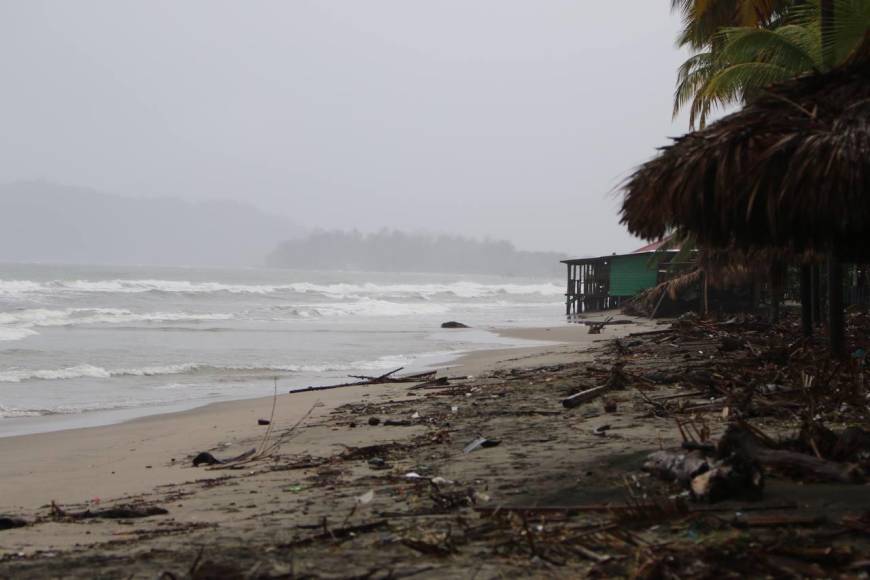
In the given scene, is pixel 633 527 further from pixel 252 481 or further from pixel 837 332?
pixel 837 332

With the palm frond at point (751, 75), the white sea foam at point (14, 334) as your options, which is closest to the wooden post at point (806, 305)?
the palm frond at point (751, 75)

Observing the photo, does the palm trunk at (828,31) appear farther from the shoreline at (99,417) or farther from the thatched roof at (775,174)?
the shoreline at (99,417)

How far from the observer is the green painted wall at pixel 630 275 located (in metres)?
33.2

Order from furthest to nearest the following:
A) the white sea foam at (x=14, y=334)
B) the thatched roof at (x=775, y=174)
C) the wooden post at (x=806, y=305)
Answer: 1. the white sea foam at (x=14, y=334)
2. the wooden post at (x=806, y=305)
3. the thatched roof at (x=775, y=174)

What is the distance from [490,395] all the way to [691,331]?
25.5ft

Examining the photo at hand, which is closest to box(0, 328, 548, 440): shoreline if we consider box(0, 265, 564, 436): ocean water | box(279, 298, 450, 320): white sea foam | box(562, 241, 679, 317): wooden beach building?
box(0, 265, 564, 436): ocean water

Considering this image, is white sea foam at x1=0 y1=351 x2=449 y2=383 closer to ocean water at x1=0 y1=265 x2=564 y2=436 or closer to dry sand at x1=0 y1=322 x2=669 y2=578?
ocean water at x1=0 y1=265 x2=564 y2=436

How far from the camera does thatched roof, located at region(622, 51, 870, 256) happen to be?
5.46m

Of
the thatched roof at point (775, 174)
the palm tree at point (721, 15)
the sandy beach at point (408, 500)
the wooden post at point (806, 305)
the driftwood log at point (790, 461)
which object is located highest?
the palm tree at point (721, 15)

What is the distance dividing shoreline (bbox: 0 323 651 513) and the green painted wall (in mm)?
21243

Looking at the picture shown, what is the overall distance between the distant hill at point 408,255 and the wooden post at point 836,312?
171160 millimetres

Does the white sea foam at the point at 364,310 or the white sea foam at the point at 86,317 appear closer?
the white sea foam at the point at 86,317

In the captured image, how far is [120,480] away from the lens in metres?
6.79

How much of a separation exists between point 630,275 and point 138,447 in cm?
2808
